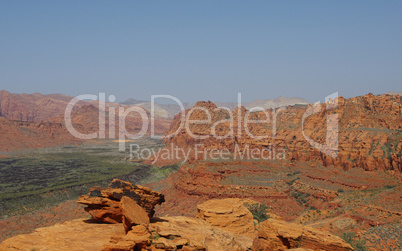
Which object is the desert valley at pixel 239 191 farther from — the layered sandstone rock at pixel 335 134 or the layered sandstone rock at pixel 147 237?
the layered sandstone rock at pixel 335 134

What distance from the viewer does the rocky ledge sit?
1241 cm

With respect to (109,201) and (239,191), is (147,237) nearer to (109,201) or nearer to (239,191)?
(109,201)

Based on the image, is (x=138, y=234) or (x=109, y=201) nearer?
(x=138, y=234)

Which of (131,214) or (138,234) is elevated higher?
(131,214)

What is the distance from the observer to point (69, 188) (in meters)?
62.2

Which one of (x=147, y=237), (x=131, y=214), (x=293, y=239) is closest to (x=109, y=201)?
(x=131, y=214)

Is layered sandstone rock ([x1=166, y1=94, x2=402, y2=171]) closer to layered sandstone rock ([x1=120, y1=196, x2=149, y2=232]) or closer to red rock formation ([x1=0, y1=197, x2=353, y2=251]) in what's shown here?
red rock formation ([x1=0, y1=197, x2=353, y2=251])

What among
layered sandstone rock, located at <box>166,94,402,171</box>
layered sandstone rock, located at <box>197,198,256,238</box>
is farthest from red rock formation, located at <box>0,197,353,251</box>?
layered sandstone rock, located at <box>166,94,402,171</box>

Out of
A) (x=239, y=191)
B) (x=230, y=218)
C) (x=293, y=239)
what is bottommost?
(x=239, y=191)

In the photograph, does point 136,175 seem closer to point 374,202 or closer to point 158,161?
point 158,161

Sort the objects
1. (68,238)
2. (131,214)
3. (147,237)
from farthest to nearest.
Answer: (131,214) → (68,238) → (147,237)

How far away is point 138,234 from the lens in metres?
12.8

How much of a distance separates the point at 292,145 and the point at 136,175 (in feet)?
127

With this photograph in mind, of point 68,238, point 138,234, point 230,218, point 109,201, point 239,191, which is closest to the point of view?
point 138,234
